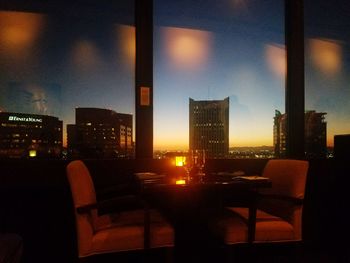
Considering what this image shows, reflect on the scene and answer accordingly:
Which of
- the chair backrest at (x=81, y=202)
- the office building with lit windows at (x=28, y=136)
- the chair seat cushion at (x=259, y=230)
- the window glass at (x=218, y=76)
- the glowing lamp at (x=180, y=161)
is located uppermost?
the window glass at (x=218, y=76)

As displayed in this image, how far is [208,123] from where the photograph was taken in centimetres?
365

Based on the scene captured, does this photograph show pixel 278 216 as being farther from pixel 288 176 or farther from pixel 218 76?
pixel 218 76

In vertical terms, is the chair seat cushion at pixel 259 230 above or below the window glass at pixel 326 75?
below

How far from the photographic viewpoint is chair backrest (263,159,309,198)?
2.46 meters

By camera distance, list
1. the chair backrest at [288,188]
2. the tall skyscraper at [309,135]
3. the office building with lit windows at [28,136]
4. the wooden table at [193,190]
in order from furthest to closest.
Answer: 1. the tall skyscraper at [309,135]
2. the office building with lit windows at [28,136]
3. the chair backrest at [288,188]
4. the wooden table at [193,190]

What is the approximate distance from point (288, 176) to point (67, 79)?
7.63 ft

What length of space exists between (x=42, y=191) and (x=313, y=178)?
8.60 feet

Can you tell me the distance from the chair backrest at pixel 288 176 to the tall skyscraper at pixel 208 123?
0.82 metres

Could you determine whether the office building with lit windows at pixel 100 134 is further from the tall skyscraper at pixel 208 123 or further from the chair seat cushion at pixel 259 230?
the chair seat cushion at pixel 259 230

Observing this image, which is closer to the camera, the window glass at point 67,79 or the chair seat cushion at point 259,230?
the chair seat cushion at point 259,230

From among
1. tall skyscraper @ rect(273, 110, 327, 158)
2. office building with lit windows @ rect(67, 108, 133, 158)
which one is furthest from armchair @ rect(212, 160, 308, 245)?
office building with lit windows @ rect(67, 108, 133, 158)

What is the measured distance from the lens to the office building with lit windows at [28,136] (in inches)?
124

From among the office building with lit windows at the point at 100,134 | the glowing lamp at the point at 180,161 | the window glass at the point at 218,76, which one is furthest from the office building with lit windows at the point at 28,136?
the glowing lamp at the point at 180,161

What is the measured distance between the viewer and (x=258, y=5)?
3.91 m
